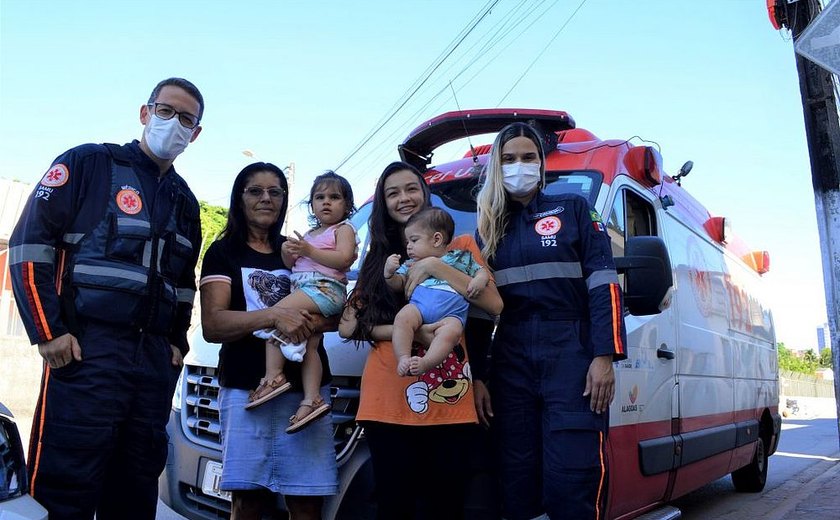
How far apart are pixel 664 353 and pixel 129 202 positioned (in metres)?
3.17

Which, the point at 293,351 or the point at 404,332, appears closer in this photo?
the point at 404,332

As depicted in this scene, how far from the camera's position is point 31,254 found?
8.91 ft

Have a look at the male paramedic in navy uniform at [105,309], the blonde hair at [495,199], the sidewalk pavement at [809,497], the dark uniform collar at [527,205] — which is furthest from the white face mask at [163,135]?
the sidewalk pavement at [809,497]

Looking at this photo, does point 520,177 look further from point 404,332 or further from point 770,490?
point 770,490

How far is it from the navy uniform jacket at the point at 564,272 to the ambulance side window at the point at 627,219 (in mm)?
792

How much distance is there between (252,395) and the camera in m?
3.09

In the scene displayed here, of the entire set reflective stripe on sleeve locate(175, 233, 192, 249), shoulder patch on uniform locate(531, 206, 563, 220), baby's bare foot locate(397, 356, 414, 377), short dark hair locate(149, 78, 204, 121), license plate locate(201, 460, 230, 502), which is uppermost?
short dark hair locate(149, 78, 204, 121)

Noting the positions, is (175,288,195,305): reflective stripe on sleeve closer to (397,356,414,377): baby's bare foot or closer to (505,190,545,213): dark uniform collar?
(397,356,414,377): baby's bare foot

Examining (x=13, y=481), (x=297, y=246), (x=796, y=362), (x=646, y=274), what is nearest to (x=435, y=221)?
(x=297, y=246)

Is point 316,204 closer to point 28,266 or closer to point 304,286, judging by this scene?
point 304,286

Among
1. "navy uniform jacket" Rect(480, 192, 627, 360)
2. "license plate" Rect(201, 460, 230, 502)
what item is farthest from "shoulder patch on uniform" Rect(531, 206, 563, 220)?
"license plate" Rect(201, 460, 230, 502)

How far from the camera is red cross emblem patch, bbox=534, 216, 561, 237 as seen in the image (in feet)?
10.4

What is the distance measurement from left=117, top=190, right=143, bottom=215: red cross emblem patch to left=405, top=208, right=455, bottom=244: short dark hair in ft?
3.67

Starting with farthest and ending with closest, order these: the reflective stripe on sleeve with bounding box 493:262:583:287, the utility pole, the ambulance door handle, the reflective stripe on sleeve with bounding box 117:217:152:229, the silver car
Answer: the utility pole → the ambulance door handle → the reflective stripe on sleeve with bounding box 493:262:583:287 → the reflective stripe on sleeve with bounding box 117:217:152:229 → the silver car
